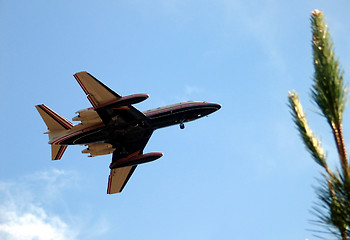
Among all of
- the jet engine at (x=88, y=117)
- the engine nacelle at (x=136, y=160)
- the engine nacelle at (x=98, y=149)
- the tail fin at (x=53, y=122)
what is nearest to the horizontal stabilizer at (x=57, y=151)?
the tail fin at (x=53, y=122)

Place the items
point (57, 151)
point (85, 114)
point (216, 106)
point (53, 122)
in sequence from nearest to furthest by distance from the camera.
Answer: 1. point (85, 114)
2. point (53, 122)
3. point (57, 151)
4. point (216, 106)

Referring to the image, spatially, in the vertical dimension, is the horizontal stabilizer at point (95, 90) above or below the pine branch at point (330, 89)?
above

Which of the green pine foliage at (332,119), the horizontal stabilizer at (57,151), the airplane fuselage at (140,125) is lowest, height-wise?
the green pine foliage at (332,119)

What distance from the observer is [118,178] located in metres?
50.0

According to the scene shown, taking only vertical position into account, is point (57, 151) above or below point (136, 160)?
above

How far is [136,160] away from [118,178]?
513 centimetres

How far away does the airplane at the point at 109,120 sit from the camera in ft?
128

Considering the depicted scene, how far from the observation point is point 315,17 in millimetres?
8320

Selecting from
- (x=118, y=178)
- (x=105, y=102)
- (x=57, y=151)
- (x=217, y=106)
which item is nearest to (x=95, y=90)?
(x=105, y=102)

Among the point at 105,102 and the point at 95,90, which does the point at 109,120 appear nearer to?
the point at 105,102

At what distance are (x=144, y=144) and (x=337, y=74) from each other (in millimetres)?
39964

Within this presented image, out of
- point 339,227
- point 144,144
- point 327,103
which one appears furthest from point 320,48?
point 144,144

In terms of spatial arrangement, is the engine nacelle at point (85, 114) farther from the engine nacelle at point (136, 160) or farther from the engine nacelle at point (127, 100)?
the engine nacelle at point (136, 160)

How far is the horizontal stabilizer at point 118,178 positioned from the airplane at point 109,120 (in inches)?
176
